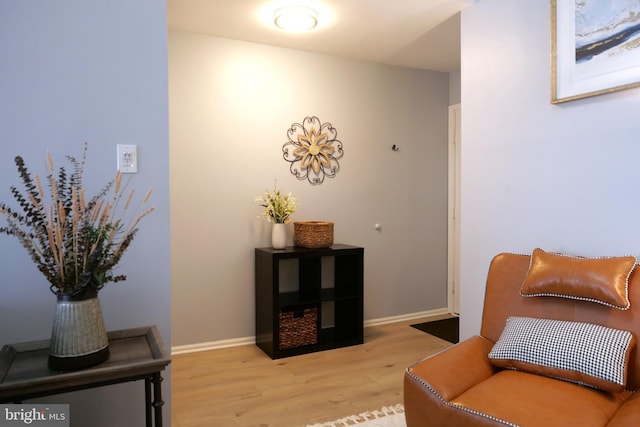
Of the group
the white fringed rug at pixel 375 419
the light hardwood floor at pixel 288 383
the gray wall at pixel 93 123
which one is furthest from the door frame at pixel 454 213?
the gray wall at pixel 93 123

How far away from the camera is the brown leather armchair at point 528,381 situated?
1.46m

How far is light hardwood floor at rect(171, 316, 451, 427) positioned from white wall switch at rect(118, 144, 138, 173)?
135cm

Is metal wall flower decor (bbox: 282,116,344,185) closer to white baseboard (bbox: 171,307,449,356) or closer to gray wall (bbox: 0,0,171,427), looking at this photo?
white baseboard (bbox: 171,307,449,356)

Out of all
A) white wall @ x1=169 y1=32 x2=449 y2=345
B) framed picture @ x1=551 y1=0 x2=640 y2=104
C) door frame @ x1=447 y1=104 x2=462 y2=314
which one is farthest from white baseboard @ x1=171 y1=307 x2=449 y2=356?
framed picture @ x1=551 y1=0 x2=640 y2=104

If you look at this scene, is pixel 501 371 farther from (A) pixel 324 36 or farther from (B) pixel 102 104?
(A) pixel 324 36

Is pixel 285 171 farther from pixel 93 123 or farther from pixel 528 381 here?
pixel 528 381

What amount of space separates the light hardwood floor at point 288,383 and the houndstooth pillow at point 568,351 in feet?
3.19

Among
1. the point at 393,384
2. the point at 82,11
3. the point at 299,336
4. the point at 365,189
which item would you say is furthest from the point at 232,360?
the point at 82,11

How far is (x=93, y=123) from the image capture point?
1.81 metres

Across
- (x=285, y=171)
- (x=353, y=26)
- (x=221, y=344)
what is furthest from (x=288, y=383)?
(x=353, y=26)

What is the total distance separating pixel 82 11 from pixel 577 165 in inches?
92.1

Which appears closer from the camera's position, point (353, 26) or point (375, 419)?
point (375, 419)

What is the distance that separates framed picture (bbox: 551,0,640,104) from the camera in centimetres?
195

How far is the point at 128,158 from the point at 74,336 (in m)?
0.80
